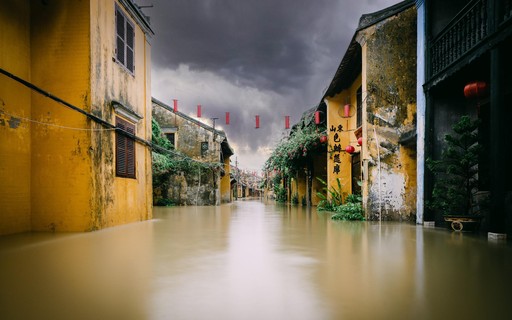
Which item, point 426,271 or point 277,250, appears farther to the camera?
point 277,250

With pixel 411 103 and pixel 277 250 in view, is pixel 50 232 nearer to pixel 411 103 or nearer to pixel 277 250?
pixel 277 250

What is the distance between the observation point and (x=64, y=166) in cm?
770

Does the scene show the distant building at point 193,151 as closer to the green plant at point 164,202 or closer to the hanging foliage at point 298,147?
the green plant at point 164,202

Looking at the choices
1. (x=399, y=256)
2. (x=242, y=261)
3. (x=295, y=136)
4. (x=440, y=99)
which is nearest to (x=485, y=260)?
(x=399, y=256)

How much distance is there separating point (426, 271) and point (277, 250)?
7.30 ft

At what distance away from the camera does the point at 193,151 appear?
23312 mm

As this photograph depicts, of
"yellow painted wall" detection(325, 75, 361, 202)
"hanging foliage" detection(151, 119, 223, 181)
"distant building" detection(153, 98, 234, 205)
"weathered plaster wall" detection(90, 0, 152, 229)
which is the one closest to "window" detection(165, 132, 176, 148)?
"distant building" detection(153, 98, 234, 205)

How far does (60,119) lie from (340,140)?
11.6m

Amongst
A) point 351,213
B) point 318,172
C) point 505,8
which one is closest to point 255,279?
point 505,8

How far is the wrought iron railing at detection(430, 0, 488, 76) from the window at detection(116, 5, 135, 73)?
29.2 ft

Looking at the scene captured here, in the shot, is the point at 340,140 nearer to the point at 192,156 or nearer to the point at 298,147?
the point at 298,147

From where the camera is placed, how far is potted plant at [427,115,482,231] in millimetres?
7008

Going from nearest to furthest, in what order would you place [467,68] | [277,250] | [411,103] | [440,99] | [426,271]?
[426,271], [277,250], [467,68], [440,99], [411,103]

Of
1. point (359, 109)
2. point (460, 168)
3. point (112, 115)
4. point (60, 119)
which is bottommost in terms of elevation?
point (460, 168)
